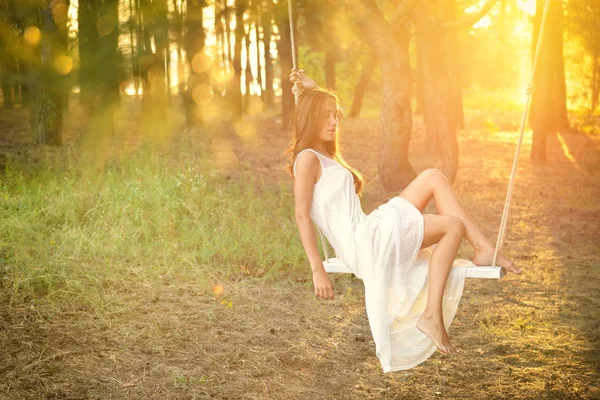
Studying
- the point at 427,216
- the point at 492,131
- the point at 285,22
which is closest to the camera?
the point at 427,216

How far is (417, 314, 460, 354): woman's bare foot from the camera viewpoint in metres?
3.24

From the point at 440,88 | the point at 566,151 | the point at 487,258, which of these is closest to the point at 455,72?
the point at 566,151

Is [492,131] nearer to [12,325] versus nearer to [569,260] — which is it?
[569,260]

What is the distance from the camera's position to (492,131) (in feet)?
61.8

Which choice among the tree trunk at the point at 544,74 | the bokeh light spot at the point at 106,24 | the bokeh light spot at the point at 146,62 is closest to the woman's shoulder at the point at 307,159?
the bokeh light spot at the point at 146,62

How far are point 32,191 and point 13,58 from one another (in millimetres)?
1476

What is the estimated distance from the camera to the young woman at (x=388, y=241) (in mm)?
3273

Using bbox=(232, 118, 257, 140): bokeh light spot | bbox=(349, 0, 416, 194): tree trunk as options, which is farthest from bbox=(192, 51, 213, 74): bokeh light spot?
bbox=(349, 0, 416, 194): tree trunk

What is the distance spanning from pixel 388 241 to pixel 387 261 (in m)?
0.10

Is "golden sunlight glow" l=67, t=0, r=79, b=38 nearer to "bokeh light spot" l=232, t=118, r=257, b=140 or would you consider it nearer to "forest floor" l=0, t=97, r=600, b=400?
"forest floor" l=0, t=97, r=600, b=400

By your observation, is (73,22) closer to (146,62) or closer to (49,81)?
(49,81)

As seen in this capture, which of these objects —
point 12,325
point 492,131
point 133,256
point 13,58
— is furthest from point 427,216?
point 492,131

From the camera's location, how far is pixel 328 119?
3.47m

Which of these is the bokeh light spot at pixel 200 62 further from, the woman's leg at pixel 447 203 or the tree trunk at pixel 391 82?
the woman's leg at pixel 447 203
